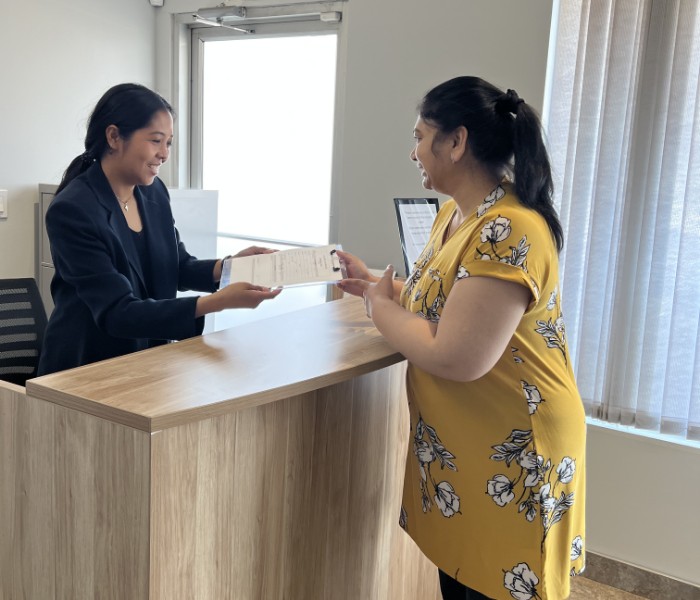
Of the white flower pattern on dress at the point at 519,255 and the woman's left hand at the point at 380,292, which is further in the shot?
the woman's left hand at the point at 380,292

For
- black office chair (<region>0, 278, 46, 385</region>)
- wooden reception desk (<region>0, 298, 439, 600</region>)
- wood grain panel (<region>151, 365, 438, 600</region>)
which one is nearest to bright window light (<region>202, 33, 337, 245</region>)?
black office chair (<region>0, 278, 46, 385</region>)

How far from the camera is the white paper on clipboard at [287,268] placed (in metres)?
1.62

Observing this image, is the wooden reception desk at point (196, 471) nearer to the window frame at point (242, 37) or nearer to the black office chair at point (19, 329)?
the black office chair at point (19, 329)

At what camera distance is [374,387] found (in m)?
1.63

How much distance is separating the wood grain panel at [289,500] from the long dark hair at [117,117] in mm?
821

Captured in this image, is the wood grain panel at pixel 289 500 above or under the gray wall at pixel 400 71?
under

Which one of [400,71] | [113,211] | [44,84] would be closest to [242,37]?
[44,84]

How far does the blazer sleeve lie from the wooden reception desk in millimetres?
126

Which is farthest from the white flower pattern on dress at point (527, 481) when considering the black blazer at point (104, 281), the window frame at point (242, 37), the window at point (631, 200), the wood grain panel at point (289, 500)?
the window frame at point (242, 37)

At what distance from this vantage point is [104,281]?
1584 millimetres

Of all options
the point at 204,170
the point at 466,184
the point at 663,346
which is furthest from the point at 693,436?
the point at 204,170

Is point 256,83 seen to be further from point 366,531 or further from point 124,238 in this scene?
point 366,531

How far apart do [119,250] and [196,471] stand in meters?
0.73

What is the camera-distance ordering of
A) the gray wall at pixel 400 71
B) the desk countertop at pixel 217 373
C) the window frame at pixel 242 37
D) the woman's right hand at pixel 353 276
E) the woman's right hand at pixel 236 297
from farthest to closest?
1. the window frame at pixel 242 37
2. the gray wall at pixel 400 71
3. the woman's right hand at pixel 353 276
4. the woman's right hand at pixel 236 297
5. the desk countertop at pixel 217 373
